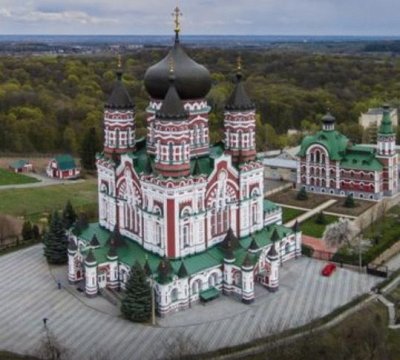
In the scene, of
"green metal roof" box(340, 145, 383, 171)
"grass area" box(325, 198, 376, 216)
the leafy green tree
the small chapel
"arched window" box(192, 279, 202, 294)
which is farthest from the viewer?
the leafy green tree

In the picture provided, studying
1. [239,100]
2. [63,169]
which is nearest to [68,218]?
[239,100]

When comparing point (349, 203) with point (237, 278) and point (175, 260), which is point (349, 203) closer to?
point (237, 278)

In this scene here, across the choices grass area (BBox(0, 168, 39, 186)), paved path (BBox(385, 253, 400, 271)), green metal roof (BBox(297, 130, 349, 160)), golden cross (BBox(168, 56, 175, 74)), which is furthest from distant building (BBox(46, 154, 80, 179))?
paved path (BBox(385, 253, 400, 271))

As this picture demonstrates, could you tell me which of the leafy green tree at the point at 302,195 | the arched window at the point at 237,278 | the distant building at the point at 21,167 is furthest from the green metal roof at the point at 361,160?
the distant building at the point at 21,167

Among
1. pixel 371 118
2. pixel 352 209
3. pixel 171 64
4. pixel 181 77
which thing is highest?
pixel 171 64

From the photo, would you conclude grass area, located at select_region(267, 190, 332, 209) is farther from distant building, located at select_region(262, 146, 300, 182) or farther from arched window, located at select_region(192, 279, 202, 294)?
arched window, located at select_region(192, 279, 202, 294)

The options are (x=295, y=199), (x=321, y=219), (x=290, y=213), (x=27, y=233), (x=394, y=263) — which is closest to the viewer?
(x=394, y=263)
